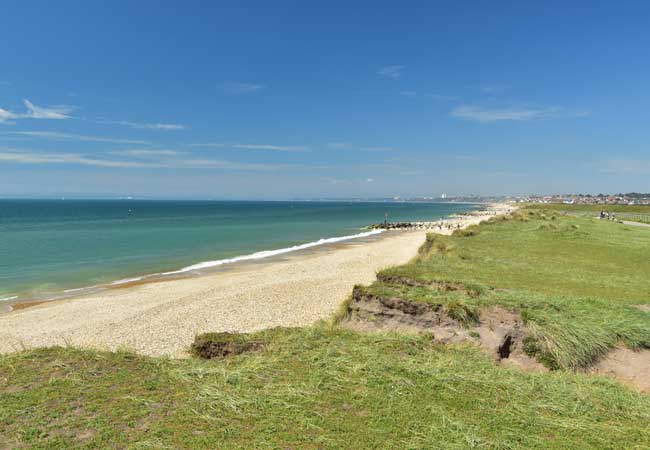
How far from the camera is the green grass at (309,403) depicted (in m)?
5.29

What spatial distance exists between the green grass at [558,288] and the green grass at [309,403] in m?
1.85

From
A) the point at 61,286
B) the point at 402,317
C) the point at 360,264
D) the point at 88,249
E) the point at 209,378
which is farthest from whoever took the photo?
the point at 88,249

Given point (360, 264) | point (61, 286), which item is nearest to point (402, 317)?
point (360, 264)

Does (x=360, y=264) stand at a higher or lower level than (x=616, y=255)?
lower

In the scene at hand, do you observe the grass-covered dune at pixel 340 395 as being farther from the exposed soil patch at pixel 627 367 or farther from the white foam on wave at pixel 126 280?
the white foam on wave at pixel 126 280

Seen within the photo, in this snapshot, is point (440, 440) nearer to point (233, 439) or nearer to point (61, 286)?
point (233, 439)

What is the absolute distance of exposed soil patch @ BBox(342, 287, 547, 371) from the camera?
9.72m

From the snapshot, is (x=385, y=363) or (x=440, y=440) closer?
(x=440, y=440)

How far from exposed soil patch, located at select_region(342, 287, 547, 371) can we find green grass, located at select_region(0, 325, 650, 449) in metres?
1.71

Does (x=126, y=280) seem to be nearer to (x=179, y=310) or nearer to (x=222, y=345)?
(x=179, y=310)

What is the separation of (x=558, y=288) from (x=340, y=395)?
10.6 meters

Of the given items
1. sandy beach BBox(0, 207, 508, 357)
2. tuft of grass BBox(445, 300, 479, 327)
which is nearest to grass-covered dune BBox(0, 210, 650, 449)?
tuft of grass BBox(445, 300, 479, 327)

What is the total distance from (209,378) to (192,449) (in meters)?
2.05

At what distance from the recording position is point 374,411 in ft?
19.6
